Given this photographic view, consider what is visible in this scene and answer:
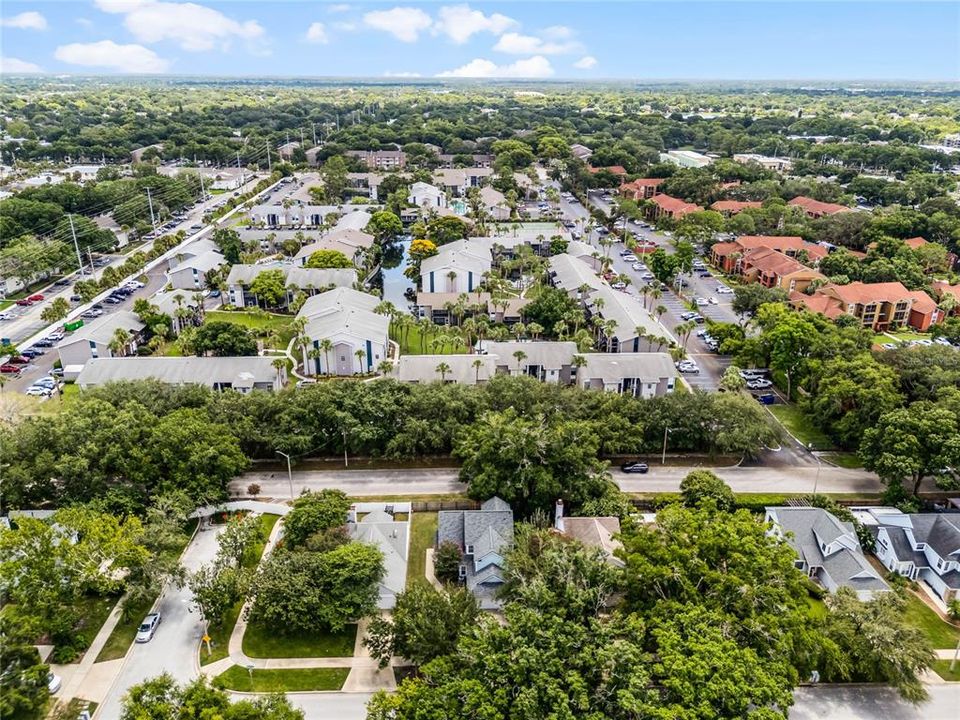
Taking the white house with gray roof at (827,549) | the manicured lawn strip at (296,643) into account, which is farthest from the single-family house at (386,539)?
the white house with gray roof at (827,549)

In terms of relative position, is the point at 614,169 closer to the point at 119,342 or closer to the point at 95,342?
the point at 119,342

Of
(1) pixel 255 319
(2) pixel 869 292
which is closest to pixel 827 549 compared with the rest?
(2) pixel 869 292

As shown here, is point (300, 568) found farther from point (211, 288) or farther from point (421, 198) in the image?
point (421, 198)

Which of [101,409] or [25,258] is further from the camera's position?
[25,258]

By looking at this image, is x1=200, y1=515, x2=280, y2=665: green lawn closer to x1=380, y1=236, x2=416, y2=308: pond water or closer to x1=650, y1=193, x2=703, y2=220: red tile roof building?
x1=380, y1=236, x2=416, y2=308: pond water

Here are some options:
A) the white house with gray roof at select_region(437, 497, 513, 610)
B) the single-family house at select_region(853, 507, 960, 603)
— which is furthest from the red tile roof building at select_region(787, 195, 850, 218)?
the white house with gray roof at select_region(437, 497, 513, 610)

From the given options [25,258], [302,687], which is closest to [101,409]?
[302,687]

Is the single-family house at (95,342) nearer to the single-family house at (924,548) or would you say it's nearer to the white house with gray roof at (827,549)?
the white house with gray roof at (827,549)
